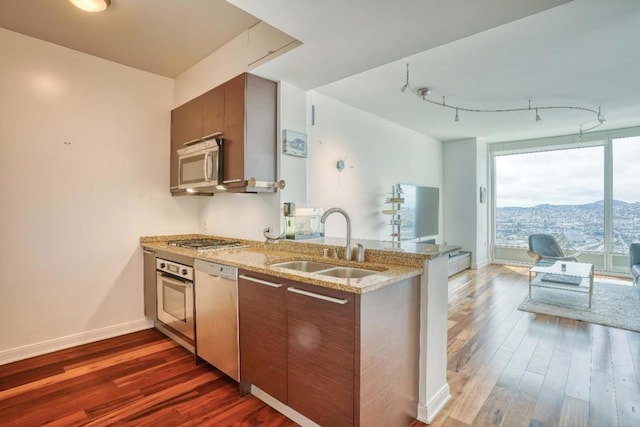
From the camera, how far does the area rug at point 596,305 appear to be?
358 cm

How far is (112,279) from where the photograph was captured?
3176mm

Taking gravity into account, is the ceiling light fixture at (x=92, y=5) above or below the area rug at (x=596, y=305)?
above

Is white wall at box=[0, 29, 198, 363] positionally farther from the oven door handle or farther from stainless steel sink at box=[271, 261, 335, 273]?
stainless steel sink at box=[271, 261, 335, 273]

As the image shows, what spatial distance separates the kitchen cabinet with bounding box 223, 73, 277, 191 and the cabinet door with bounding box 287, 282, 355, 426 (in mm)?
1191

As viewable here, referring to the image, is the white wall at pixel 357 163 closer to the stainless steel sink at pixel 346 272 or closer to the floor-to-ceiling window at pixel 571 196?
the stainless steel sink at pixel 346 272

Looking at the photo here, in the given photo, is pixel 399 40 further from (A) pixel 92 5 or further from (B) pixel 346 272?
(A) pixel 92 5

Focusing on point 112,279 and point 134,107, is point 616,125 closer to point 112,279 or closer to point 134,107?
point 134,107

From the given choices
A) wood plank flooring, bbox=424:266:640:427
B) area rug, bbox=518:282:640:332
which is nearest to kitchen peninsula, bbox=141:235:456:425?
wood plank flooring, bbox=424:266:640:427

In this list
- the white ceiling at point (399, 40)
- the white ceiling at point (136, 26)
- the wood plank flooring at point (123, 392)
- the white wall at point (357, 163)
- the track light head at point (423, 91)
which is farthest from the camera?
the white wall at point (357, 163)

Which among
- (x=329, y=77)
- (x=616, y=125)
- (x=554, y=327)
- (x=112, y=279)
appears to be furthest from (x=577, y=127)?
(x=112, y=279)

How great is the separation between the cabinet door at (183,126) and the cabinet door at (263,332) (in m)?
1.73

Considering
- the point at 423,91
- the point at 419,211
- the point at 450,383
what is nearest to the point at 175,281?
the point at 450,383

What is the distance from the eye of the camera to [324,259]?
7.51 ft

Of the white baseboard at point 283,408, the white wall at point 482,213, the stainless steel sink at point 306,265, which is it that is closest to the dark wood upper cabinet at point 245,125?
the stainless steel sink at point 306,265
